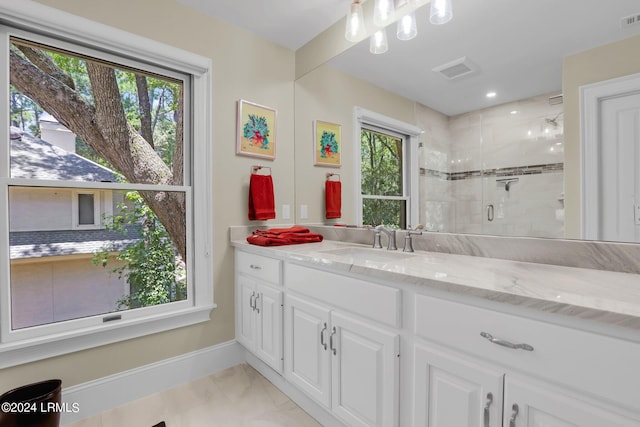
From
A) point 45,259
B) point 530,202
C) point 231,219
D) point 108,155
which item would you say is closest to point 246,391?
point 231,219

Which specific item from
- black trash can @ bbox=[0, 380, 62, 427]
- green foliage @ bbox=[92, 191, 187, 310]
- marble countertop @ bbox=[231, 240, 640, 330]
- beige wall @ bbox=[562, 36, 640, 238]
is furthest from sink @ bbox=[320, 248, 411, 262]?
black trash can @ bbox=[0, 380, 62, 427]

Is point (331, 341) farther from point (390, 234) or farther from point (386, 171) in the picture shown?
point (386, 171)

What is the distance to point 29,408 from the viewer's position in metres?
1.39

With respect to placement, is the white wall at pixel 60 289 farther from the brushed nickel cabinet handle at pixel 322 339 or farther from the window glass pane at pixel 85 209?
the brushed nickel cabinet handle at pixel 322 339

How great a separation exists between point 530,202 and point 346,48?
1.53m

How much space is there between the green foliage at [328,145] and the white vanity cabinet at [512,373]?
59.3 inches

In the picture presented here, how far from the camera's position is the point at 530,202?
1.33m

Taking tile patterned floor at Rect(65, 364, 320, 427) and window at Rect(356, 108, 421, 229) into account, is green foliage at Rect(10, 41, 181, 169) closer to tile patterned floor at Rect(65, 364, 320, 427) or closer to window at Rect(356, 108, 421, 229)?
window at Rect(356, 108, 421, 229)

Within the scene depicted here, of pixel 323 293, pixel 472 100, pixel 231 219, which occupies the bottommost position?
pixel 323 293

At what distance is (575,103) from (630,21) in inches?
11.2

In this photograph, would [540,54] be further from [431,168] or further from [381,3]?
[381,3]

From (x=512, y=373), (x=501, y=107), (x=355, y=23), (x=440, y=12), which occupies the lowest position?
(x=512, y=373)

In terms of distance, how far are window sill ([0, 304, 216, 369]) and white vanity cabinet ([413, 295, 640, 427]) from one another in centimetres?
150

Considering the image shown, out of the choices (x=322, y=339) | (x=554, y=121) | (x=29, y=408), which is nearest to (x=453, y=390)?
(x=322, y=339)
